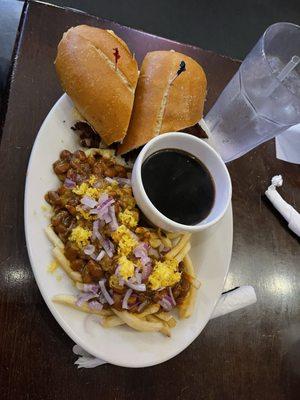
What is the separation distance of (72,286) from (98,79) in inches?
20.5

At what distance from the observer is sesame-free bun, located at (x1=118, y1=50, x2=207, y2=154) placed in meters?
1.12

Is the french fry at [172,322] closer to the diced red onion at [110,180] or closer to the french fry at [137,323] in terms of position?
the french fry at [137,323]

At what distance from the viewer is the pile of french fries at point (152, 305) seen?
96 cm

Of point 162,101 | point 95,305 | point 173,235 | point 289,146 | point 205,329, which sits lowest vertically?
point 205,329

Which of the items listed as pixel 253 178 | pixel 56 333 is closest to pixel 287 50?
pixel 253 178

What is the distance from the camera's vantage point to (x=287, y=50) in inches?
52.0

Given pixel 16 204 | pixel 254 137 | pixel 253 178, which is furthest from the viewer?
pixel 253 178

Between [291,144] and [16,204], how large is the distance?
0.98 m

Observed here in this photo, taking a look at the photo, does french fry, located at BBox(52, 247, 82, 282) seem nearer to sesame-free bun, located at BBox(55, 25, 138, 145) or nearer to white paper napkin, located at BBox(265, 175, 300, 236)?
sesame-free bun, located at BBox(55, 25, 138, 145)

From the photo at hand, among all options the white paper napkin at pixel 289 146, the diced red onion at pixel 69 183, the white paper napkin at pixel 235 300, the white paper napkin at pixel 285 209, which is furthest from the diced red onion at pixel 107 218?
the white paper napkin at pixel 289 146

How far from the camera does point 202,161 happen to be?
44.4 inches

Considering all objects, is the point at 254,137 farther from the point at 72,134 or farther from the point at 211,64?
the point at 72,134

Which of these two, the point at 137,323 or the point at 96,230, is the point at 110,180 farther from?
the point at 137,323

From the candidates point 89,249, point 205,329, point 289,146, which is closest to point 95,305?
point 89,249
